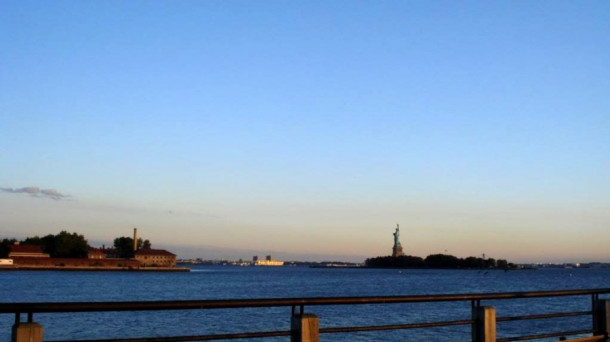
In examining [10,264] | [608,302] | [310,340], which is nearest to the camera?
[310,340]

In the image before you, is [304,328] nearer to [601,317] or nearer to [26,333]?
[26,333]

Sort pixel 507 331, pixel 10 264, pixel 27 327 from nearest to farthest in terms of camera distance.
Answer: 1. pixel 27 327
2. pixel 507 331
3. pixel 10 264

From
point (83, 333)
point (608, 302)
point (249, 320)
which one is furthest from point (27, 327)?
point (249, 320)

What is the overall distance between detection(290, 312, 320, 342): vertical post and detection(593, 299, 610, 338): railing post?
19.6ft

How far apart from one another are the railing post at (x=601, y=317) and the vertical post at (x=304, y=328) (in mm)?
5982

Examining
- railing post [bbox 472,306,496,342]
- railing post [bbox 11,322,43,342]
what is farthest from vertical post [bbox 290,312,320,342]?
A: railing post [bbox 472,306,496,342]

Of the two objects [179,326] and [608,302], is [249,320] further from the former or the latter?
[608,302]

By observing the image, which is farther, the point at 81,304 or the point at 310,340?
the point at 310,340

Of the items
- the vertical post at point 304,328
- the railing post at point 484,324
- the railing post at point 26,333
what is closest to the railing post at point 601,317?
the railing post at point 484,324

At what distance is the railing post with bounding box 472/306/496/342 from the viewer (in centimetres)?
1016

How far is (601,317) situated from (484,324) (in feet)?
10.2

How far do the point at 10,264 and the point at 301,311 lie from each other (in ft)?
638

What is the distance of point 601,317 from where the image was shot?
12109mm

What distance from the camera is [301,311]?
839 centimetres
